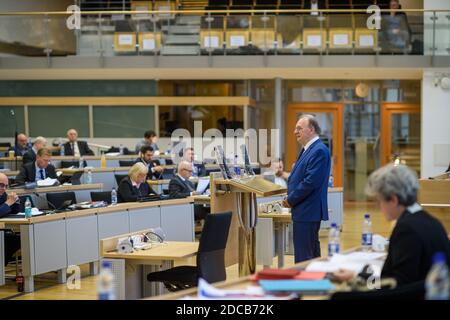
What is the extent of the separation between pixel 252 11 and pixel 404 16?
3.24 meters

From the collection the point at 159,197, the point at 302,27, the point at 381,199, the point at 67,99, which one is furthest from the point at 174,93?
the point at 381,199

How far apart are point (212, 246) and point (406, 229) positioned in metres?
2.60

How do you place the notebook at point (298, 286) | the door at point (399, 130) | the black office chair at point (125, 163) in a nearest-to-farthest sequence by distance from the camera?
the notebook at point (298, 286) → the black office chair at point (125, 163) → the door at point (399, 130)

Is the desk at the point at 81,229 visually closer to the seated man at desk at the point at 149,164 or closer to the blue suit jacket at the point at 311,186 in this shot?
the blue suit jacket at the point at 311,186

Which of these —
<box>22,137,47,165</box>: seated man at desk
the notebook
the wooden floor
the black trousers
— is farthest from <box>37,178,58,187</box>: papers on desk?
the notebook

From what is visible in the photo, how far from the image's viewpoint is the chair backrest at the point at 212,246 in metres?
6.01

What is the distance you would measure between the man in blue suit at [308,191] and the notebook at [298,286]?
115 inches

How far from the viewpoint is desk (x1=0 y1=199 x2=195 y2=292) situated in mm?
8383

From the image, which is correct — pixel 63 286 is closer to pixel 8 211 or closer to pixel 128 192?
pixel 8 211

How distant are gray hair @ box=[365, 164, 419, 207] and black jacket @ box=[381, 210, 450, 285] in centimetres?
9

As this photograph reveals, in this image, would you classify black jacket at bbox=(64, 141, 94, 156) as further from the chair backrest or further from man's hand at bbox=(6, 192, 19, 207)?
the chair backrest

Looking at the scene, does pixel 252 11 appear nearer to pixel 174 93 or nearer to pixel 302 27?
pixel 302 27

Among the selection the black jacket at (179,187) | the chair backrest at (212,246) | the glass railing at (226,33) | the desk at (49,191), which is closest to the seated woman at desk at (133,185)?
the black jacket at (179,187)

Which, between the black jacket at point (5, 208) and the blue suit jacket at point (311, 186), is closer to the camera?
the blue suit jacket at point (311, 186)
